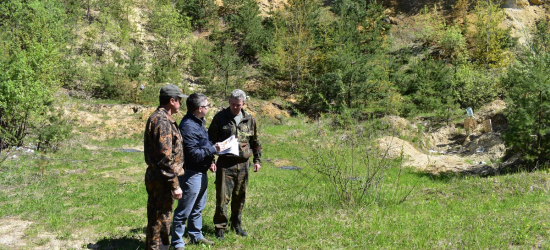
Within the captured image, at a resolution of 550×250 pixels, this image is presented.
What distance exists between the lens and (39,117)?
42.5ft

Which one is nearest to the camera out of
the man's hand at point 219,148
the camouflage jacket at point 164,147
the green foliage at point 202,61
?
the camouflage jacket at point 164,147

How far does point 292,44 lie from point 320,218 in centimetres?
2408

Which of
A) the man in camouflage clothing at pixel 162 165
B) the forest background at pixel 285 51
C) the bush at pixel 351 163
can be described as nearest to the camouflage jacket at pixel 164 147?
the man in camouflage clothing at pixel 162 165

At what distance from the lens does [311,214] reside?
20.2 feet

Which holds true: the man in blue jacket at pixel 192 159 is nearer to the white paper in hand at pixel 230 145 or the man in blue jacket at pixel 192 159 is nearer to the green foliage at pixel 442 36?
the white paper in hand at pixel 230 145

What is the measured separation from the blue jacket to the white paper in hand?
0.18 m

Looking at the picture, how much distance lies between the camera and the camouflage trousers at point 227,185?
16.4 feet

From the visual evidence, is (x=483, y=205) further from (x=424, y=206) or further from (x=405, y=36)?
(x=405, y=36)

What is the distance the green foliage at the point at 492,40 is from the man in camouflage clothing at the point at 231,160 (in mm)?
29096

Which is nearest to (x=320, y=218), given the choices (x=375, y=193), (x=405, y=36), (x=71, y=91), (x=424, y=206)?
(x=375, y=193)

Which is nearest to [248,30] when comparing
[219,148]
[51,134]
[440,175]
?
[51,134]

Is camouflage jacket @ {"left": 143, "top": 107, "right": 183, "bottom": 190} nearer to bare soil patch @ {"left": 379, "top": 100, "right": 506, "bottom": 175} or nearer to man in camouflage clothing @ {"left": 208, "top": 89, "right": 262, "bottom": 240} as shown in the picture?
man in camouflage clothing @ {"left": 208, "top": 89, "right": 262, "bottom": 240}

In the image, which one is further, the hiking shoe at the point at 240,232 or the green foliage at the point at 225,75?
the green foliage at the point at 225,75

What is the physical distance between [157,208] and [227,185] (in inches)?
44.1
